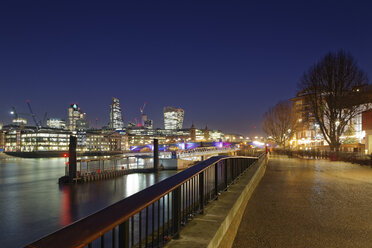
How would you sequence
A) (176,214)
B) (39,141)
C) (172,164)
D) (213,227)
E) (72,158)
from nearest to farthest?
(176,214), (213,227), (72,158), (172,164), (39,141)

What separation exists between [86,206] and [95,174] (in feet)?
47.8

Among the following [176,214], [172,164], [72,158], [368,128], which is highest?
[368,128]

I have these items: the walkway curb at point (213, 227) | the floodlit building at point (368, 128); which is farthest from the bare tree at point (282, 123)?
the walkway curb at point (213, 227)

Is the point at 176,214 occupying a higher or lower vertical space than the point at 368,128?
lower

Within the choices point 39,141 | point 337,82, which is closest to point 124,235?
point 337,82

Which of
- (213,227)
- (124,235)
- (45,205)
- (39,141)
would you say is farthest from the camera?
(39,141)

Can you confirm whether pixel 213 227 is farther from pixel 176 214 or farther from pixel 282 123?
pixel 282 123

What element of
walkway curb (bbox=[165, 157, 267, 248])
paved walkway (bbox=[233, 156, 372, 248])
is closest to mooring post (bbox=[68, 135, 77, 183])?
paved walkway (bbox=[233, 156, 372, 248])

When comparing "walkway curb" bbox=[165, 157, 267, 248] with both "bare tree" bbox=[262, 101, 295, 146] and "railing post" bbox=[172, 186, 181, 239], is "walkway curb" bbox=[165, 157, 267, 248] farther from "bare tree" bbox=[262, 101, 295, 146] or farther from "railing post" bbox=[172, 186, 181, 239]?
"bare tree" bbox=[262, 101, 295, 146]

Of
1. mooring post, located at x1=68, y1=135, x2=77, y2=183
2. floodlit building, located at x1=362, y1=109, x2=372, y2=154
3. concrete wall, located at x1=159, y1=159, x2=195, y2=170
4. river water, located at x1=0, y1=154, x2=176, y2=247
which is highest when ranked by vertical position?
floodlit building, located at x1=362, y1=109, x2=372, y2=154

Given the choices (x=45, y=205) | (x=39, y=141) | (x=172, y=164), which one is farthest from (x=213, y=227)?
(x=39, y=141)

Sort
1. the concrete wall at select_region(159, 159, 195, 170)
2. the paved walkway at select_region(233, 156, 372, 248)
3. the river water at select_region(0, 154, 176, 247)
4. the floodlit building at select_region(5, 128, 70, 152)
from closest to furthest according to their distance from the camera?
the paved walkway at select_region(233, 156, 372, 248), the river water at select_region(0, 154, 176, 247), the concrete wall at select_region(159, 159, 195, 170), the floodlit building at select_region(5, 128, 70, 152)

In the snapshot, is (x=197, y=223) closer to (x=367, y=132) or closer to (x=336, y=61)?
(x=336, y=61)

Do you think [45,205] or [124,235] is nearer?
[124,235]
